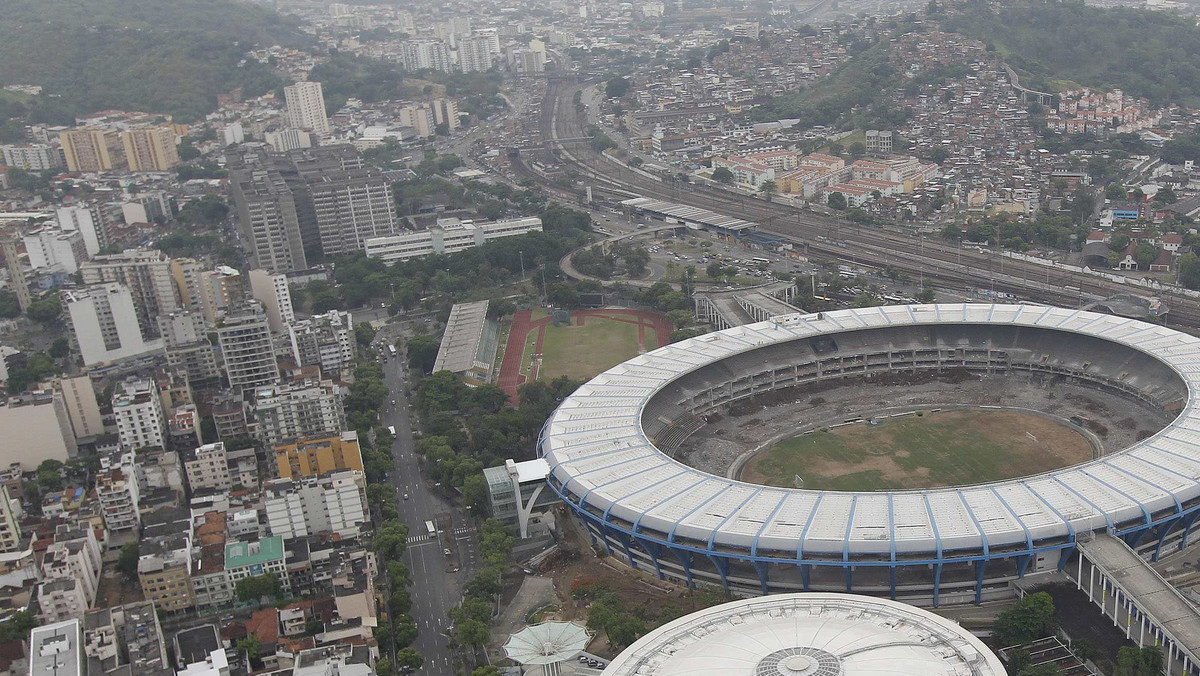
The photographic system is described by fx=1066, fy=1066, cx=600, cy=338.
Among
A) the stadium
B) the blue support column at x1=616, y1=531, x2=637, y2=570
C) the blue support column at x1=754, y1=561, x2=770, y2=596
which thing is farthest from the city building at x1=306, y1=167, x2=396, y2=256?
the blue support column at x1=754, y1=561, x2=770, y2=596

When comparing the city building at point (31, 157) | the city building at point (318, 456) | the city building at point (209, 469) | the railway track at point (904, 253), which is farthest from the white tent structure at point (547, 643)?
the city building at point (31, 157)

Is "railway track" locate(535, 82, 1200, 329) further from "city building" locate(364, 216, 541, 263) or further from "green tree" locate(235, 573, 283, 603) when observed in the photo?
"green tree" locate(235, 573, 283, 603)

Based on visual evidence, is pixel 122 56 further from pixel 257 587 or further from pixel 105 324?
pixel 257 587

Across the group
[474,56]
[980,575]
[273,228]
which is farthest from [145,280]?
[474,56]

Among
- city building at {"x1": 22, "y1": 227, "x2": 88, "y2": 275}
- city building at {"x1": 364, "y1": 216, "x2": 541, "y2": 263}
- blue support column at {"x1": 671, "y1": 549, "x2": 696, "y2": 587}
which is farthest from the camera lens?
city building at {"x1": 364, "y1": 216, "x2": 541, "y2": 263}

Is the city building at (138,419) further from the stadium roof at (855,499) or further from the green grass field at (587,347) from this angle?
the green grass field at (587,347)

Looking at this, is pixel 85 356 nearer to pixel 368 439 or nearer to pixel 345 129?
pixel 368 439
